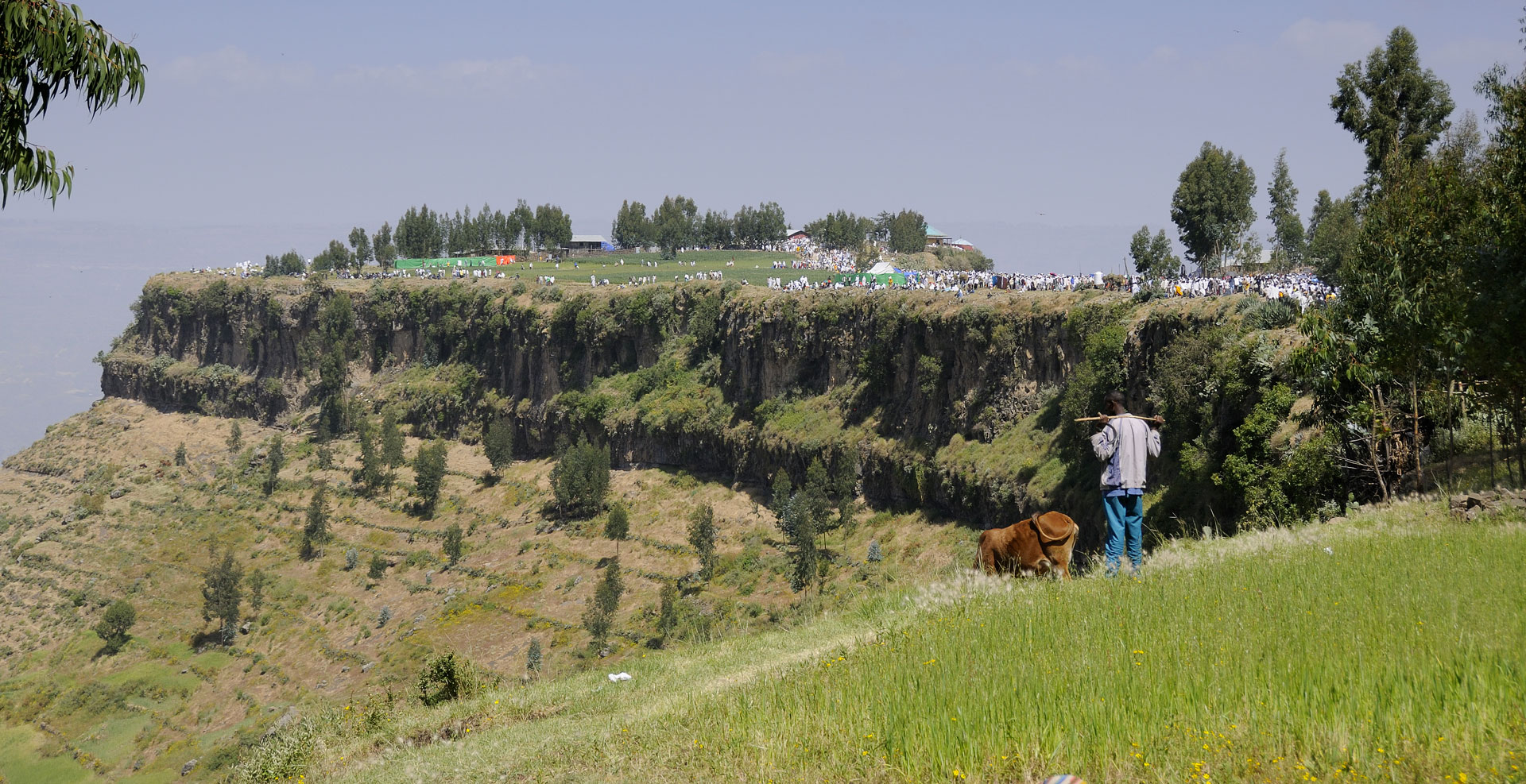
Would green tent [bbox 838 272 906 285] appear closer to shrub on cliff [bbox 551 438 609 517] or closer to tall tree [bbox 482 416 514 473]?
shrub on cliff [bbox 551 438 609 517]

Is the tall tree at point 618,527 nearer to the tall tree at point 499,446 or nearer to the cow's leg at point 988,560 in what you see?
the tall tree at point 499,446

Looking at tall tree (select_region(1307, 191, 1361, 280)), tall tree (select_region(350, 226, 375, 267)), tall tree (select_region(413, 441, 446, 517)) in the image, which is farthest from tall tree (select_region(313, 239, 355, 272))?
tall tree (select_region(1307, 191, 1361, 280))

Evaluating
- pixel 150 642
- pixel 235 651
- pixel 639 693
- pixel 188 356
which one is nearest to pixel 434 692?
pixel 639 693

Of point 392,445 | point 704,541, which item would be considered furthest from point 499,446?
point 704,541

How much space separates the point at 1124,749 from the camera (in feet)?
25.4

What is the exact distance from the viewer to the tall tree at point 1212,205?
70.2 m

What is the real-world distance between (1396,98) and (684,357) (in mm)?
61397

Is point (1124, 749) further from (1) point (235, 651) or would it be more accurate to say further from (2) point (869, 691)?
(1) point (235, 651)

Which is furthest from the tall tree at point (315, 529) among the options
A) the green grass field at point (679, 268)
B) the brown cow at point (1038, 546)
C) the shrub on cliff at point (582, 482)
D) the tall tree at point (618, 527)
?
the brown cow at point (1038, 546)

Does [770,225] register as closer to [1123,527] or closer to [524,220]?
[524,220]

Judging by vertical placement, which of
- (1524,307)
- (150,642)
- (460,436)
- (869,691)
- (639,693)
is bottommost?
(150,642)

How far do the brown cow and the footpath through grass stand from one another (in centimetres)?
112

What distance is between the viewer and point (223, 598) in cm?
7769

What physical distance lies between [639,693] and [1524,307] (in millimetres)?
15335
